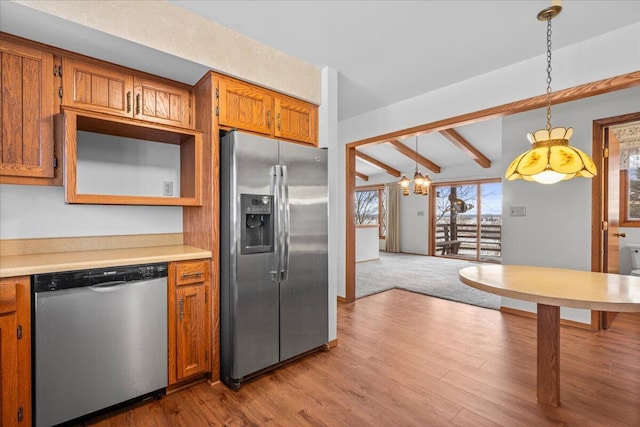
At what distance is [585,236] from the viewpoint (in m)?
3.15

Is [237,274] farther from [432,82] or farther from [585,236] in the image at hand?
[585,236]

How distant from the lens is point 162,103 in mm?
2326

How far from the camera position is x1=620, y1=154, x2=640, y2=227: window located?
432 centimetres

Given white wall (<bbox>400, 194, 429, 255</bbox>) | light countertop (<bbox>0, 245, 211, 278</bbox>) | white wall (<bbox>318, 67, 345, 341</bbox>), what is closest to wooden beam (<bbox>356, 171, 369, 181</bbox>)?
white wall (<bbox>400, 194, 429, 255</bbox>)

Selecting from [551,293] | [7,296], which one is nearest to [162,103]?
Answer: [7,296]

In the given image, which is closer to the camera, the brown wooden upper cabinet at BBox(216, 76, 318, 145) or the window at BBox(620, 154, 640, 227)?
the brown wooden upper cabinet at BBox(216, 76, 318, 145)

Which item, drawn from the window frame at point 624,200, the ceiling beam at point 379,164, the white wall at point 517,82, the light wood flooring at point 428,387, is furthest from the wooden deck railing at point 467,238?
the light wood flooring at point 428,387

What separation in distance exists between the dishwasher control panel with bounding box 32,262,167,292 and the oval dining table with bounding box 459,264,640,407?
2014 mm

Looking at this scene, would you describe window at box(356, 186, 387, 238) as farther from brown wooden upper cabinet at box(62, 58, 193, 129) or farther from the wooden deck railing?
brown wooden upper cabinet at box(62, 58, 193, 129)

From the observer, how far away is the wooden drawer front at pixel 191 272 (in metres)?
2.05

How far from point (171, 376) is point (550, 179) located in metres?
2.75

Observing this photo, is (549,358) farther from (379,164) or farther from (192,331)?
(379,164)

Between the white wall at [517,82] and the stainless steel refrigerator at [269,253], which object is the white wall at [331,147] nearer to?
the stainless steel refrigerator at [269,253]

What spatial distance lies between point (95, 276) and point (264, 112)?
161 cm
